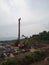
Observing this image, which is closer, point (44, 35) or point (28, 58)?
point (28, 58)

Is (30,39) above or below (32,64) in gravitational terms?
above

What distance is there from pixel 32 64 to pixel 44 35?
122 ft

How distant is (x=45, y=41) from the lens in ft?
182

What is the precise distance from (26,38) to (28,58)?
30.7 metres

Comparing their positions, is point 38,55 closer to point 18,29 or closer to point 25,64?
point 25,64

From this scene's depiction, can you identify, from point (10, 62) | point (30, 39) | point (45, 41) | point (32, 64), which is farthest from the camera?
point (45, 41)

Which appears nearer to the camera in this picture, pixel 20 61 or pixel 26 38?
pixel 20 61

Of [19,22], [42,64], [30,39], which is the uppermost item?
[19,22]

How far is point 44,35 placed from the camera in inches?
2306

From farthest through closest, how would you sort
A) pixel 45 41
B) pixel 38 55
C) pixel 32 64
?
1. pixel 45 41
2. pixel 38 55
3. pixel 32 64

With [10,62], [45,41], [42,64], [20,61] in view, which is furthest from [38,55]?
[45,41]

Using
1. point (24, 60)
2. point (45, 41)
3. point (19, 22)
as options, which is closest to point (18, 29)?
point (19, 22)

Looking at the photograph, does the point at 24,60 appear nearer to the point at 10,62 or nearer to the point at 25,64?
the point at 25,64

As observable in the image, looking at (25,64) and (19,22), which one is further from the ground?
(19,22)
